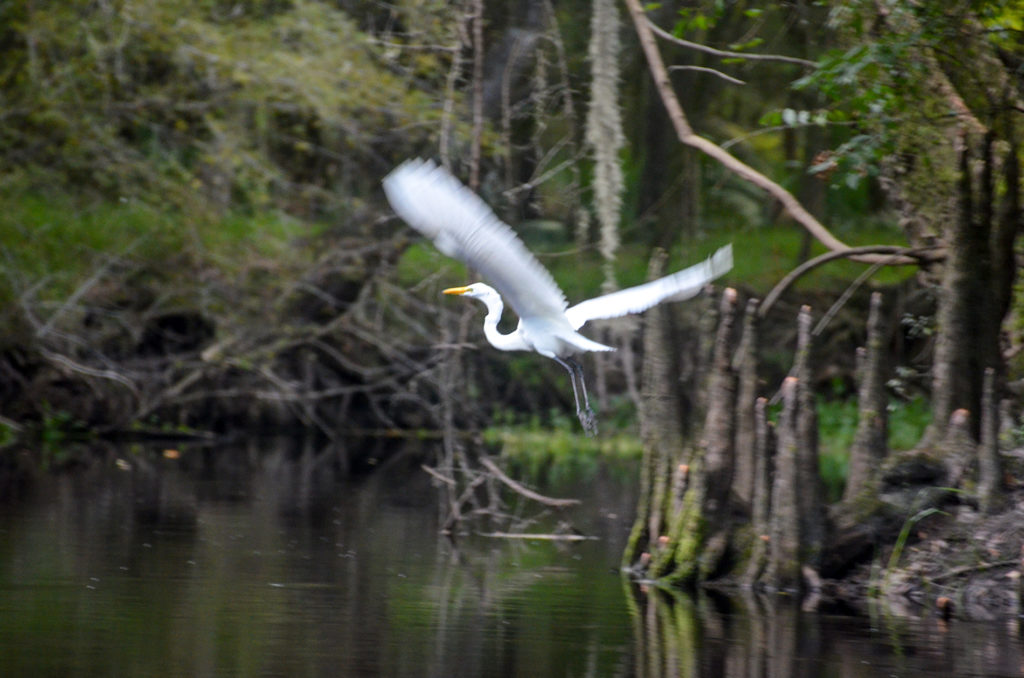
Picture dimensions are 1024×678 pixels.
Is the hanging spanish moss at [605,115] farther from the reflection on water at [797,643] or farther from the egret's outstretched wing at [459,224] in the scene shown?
the egret's outstretched wing at [459,224]

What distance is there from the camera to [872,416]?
31.7ft

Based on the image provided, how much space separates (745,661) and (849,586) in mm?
2085

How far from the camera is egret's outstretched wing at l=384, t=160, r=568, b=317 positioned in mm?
6938

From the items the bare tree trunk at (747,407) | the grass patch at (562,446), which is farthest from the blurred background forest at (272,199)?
the bare tree trunk at (747,407)

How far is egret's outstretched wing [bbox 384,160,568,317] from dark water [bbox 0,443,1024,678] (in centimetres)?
206

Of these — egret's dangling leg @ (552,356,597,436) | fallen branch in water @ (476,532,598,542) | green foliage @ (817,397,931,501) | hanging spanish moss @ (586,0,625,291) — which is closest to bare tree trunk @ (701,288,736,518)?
egret's dangling leg @ (552,356,597,436)

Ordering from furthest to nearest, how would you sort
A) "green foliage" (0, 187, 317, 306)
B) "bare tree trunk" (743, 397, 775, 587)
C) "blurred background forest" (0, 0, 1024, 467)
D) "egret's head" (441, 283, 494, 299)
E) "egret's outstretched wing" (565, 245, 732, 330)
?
"green foliage" (0, 187, 317, 306) < "blurred background forest" (0, 0, 1024, 467) < "bare tree trunk" (743, 397, 775, 587) < "egret's head" (441, 283, 494, 299) < "egret's outstretched wing" (565, 245, 732, 330)

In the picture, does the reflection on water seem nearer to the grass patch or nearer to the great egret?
the great egret

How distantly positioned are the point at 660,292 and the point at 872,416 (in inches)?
106

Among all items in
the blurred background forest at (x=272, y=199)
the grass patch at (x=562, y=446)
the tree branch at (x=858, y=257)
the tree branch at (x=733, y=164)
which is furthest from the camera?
the grass patch at (x=562, y=446)

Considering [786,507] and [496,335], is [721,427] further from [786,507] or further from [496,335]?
[496,335]

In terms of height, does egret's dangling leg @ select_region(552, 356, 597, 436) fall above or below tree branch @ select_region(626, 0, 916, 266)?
below

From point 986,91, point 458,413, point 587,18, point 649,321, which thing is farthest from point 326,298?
point 986,91

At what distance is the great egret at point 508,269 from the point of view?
6.98 metres
